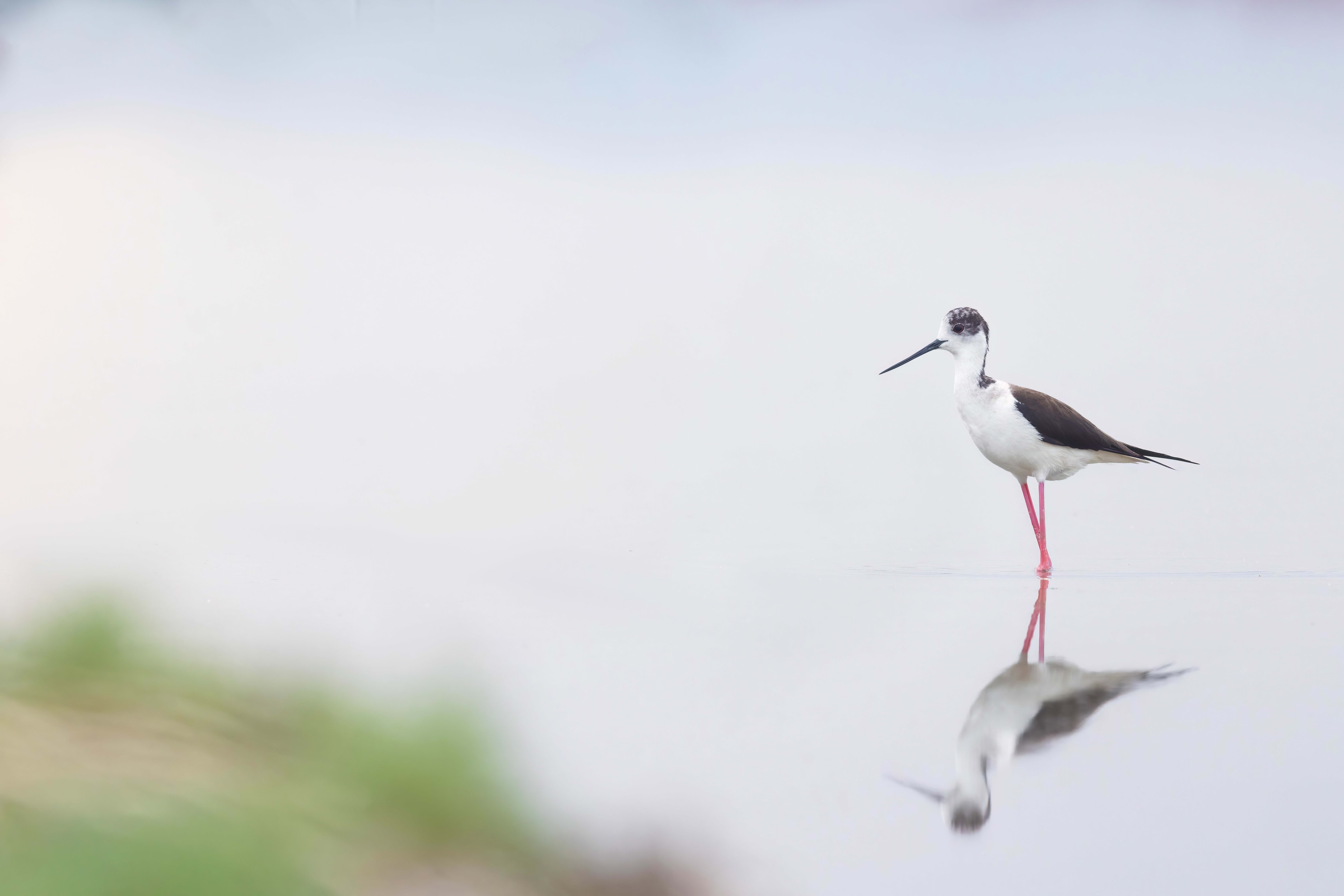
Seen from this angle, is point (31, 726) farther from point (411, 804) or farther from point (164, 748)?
point (411, 804)

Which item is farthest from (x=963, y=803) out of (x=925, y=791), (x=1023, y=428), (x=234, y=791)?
(x=1023, y=428)

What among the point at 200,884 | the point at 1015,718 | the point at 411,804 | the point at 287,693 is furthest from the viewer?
Answer: the point at 1015,718

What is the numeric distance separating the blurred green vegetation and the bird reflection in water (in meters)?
0.80

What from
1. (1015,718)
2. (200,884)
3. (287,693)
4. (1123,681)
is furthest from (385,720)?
(1123,681)

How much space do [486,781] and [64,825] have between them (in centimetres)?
75

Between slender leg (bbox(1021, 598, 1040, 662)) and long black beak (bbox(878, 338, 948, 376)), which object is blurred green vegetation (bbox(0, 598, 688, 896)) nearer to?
slender leg (bbox(1021, 598, 1040, 662))

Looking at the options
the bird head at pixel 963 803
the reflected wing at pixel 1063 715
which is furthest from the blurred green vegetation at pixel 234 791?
the reflected wing at pixel 1063 715

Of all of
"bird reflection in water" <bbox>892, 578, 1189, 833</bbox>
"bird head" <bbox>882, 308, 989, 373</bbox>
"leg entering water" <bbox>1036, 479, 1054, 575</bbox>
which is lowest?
"bird reflection in water" <bbox>892, 578, 1189, 833</bbox>

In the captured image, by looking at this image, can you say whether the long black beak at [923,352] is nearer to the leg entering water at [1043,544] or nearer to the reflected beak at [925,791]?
the leg entering water at [1043,544]

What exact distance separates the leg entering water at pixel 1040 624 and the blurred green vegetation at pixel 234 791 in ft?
7.00

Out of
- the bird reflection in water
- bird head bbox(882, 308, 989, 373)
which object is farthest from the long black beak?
the bird reflection in water

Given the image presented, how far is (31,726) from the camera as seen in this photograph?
2404 millimetres

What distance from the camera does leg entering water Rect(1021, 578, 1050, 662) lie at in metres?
4.04

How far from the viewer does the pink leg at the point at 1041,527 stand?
5934mm
